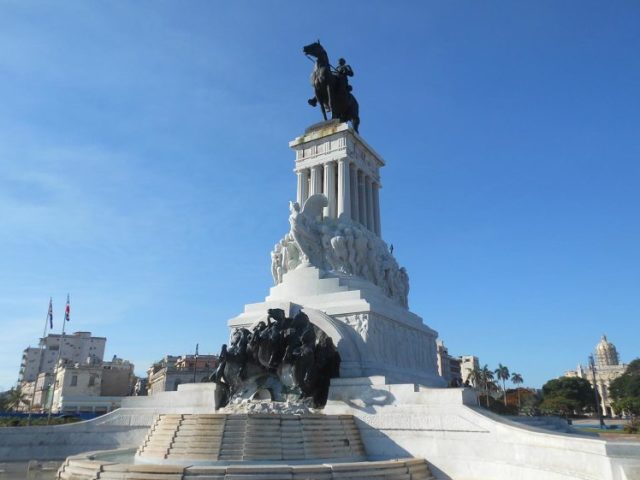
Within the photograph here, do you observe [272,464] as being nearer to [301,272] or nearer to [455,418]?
[455,418]

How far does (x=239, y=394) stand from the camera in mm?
21547

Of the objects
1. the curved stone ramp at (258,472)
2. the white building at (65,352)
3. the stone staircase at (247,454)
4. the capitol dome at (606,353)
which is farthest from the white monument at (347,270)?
the capitol dome at (606,353)

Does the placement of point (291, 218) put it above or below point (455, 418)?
above

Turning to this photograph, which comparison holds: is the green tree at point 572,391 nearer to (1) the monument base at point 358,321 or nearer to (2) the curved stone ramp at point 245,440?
(1) the monument base at point 358,321

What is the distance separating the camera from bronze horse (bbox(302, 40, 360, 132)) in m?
33.9

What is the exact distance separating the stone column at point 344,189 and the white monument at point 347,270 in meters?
0.06

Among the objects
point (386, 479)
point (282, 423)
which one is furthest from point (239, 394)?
point (386, 479)

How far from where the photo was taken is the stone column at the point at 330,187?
30484 millimetres

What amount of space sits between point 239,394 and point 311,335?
3.75 m

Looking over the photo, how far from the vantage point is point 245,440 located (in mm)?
15648

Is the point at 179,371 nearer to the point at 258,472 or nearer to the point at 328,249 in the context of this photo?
the point at 328,249

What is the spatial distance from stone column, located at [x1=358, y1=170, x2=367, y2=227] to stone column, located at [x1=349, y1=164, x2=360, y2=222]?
0.50 m

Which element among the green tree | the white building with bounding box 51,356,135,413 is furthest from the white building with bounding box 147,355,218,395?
the green tree

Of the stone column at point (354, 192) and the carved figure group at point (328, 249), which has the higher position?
the stone column at point (354, 192)
